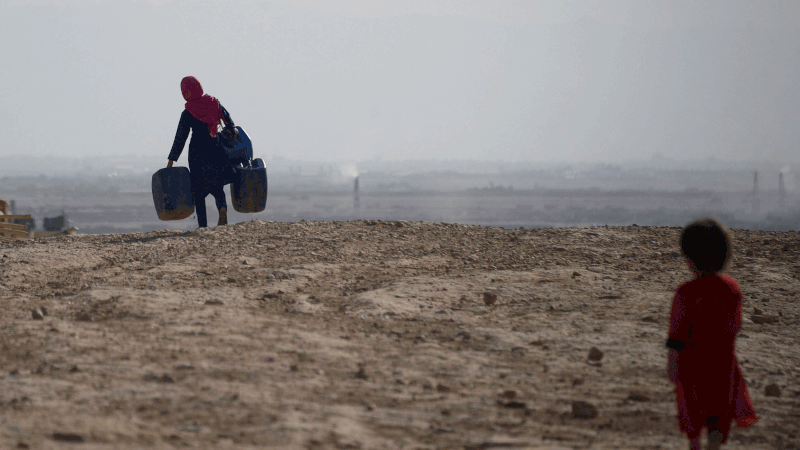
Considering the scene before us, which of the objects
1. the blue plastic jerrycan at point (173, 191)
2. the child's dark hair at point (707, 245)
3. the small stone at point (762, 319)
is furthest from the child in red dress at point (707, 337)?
the blue plastic jerrycan at point (173, 191)

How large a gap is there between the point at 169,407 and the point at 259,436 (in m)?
0.64

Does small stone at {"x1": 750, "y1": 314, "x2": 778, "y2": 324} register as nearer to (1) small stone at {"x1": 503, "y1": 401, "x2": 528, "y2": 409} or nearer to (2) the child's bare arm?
(1) small stone at {"x1": 503, "y1": 401, "x2": 528, "y2": 409}

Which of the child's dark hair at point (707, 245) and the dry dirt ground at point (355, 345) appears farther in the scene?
the dry dirt ground at point (355, 345)

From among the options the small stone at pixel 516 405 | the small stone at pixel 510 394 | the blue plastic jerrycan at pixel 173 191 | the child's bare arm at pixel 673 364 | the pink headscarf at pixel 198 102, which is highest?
the pink headscarf at pixel 198 102

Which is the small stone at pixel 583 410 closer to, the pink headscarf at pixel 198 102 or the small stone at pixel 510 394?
the small stone at pixel 510 394

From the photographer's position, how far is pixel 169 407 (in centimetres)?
388

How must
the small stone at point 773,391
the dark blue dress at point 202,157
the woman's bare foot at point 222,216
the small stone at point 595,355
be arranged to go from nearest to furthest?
the small stone at point 773,391 → the small stone at point 595,355 → the dark blue dress at point 202,157 → the woman's bare foot at point 222,216

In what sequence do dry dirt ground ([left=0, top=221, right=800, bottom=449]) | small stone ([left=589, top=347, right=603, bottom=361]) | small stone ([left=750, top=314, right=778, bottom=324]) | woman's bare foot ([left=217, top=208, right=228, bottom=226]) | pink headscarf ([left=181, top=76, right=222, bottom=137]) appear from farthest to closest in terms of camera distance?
1. woman's bare foot ([left=217, top=208, right=228, bottom=226])
2. pink headscarf ([left=181, top=76, right=222, bottom=137])
3. small stone ([left=750, top=314, right=778, bottom=324])
4. small stone ([left=589, top=347, right=603, bottom=361])
5. dry dirt ground ([left=0, top=221, right=800, bottom=449])

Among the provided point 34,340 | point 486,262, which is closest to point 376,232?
point 486,262

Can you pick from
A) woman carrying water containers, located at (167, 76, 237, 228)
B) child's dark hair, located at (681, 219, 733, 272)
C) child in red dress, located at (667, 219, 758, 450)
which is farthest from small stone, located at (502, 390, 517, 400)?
woman carrying water containers, located at (167, 76, 237, 228)

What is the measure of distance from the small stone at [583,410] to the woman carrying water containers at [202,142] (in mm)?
7754

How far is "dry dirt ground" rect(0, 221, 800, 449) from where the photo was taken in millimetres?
3807

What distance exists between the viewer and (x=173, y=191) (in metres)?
10.8

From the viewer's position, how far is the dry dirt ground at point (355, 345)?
150 inches
